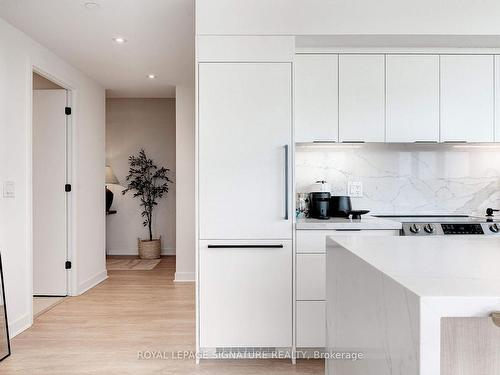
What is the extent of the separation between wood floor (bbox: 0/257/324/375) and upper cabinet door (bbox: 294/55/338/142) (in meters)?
1.68

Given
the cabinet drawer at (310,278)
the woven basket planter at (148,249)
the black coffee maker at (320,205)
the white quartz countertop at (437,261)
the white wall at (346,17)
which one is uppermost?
the white wall at (346,17)

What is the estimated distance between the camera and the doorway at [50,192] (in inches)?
159

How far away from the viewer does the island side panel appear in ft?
2.43

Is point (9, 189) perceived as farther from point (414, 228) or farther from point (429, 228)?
point (429, 228)

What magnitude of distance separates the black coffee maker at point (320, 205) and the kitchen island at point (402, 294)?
1.28 meters

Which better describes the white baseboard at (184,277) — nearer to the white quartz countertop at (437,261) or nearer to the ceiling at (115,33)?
the ceiling at (115,33)

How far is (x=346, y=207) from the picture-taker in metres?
2.94

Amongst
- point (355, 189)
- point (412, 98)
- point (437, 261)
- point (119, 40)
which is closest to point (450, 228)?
point (355, 189)

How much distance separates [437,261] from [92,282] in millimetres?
4303

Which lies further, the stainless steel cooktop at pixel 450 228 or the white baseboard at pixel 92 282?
the white baseboard at pixel 92 282

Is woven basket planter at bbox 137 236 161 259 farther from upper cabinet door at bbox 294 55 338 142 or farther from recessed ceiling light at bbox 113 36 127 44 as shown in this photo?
upper cabinet door at bbox 294 55 338 142

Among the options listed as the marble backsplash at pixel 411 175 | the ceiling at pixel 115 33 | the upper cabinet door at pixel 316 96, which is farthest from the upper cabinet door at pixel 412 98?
the ceiling at pixel 115 33

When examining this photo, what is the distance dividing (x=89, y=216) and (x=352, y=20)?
3.59 m

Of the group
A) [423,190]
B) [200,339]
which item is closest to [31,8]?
[200,339]
